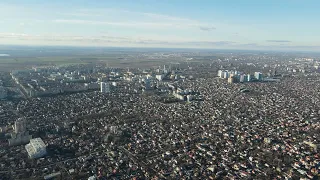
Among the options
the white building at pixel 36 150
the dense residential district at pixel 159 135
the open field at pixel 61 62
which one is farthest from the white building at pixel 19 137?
the open field at pixel 61 62

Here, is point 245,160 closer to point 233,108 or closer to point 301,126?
point 301,126

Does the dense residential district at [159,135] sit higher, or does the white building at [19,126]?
the white building at [19,126]

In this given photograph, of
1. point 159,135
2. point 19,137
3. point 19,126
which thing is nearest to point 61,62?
point 19,126

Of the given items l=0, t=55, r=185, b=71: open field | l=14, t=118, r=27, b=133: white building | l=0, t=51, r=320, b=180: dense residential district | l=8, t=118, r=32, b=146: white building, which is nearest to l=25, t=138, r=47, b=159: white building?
l=0, t=51, r=320, b=180: dense residential district

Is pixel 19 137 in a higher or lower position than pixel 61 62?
lower

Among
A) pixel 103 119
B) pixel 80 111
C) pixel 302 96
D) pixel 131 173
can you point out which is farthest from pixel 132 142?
pixel 302 96

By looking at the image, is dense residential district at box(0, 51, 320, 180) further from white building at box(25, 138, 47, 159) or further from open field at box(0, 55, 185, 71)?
open field at box(0, 55, 185, 71)

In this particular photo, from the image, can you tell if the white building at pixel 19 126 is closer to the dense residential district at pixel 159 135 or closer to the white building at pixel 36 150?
the dense residential district at pixel 159 135

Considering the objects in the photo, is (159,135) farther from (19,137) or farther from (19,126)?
(19,126)
